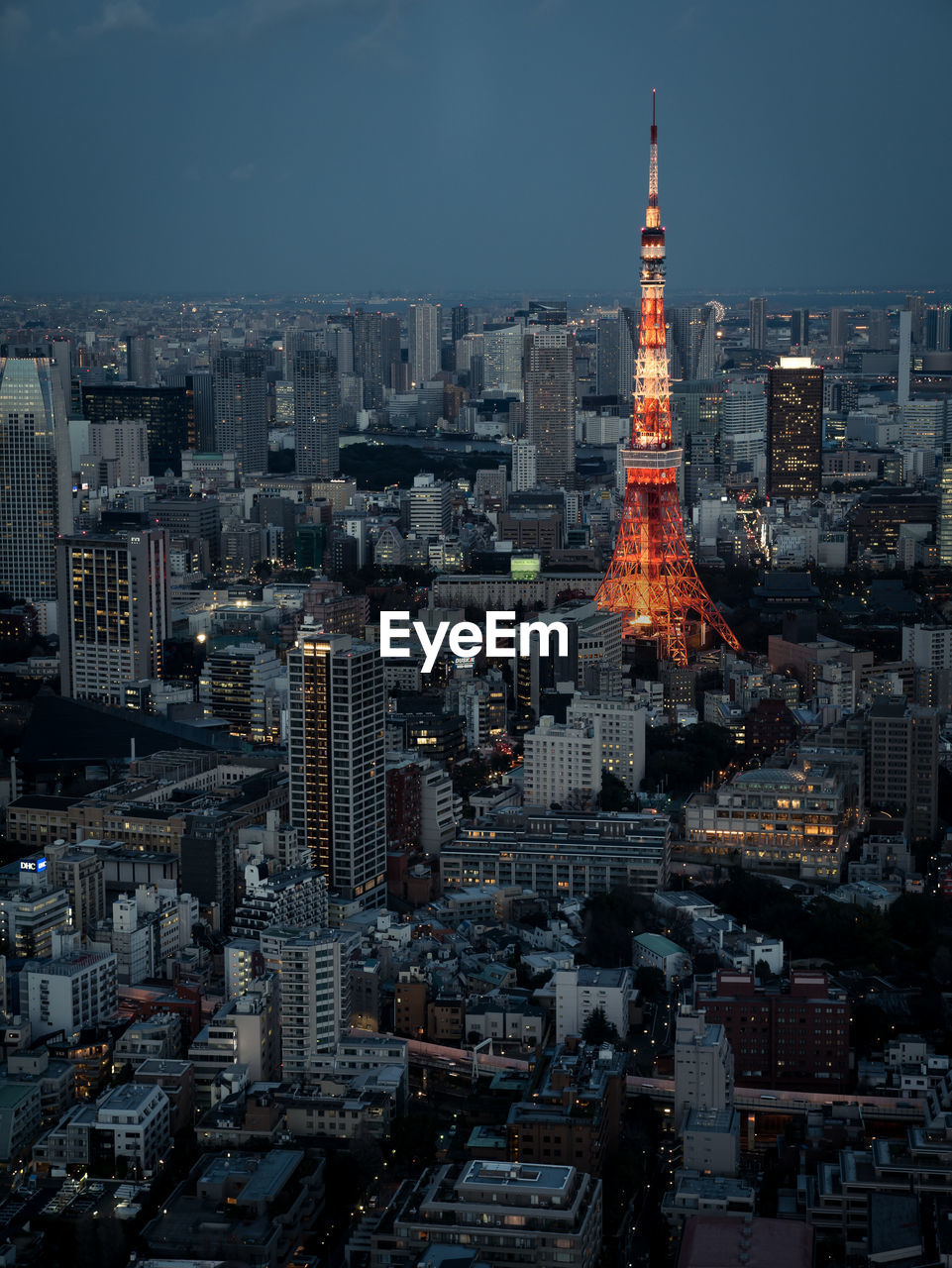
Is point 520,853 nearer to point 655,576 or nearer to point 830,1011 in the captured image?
point 830,1011

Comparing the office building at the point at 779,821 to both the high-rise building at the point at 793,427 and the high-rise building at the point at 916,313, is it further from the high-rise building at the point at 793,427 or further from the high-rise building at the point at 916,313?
the high-rise building at the point at 916,313

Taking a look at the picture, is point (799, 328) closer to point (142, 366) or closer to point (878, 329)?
point (878, 329)

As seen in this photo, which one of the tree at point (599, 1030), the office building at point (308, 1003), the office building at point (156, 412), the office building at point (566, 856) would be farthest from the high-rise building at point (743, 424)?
the office building at point (308, 1003)

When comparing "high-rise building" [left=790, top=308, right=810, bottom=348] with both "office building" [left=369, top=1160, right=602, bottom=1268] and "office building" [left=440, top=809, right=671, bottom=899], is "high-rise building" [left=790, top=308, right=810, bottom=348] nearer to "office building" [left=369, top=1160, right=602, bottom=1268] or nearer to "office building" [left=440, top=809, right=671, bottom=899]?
"office building" [left=440, top=809, right=671, bottom=899]

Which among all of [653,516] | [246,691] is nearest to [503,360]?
[653,516]

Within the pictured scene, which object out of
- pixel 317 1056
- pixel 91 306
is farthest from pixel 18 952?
pixel 91 306
